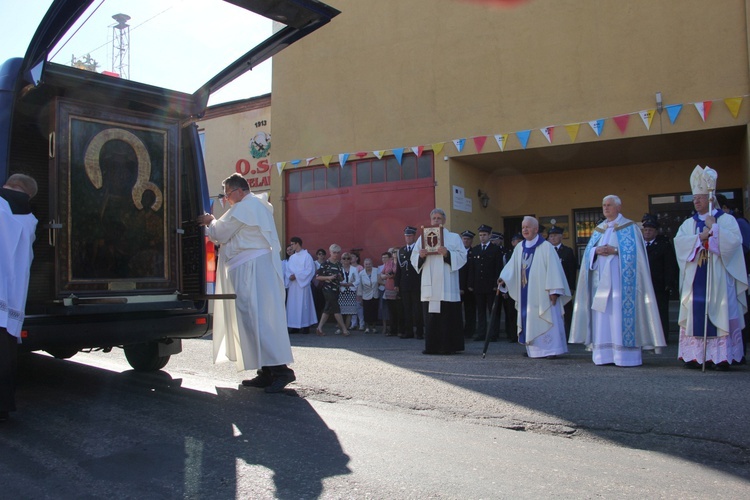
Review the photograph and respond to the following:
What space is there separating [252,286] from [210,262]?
2.72ft

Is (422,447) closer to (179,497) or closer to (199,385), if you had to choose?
(179,497)

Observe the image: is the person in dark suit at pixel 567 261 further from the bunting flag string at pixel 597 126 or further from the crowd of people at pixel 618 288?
the bunting flag string at pixel 597 126

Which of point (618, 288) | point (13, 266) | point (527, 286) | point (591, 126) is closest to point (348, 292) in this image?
point (527, 286)

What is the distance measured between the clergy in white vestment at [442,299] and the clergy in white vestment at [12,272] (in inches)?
197

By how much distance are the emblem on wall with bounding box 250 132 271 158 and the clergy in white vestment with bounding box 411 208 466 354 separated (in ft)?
36.3

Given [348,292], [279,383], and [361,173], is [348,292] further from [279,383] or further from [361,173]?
[279,383]

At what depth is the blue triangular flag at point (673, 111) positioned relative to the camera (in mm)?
11078

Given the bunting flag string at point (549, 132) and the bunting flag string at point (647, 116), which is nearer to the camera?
the bunting flag string at point (647, 116)

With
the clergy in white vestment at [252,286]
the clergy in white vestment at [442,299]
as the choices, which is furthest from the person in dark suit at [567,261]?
the clergy in white vestment at [252,286]

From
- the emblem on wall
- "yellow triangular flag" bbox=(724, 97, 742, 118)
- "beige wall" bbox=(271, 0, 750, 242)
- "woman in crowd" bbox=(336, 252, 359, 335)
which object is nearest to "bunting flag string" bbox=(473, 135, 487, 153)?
"beige wall" bbox=(271, 0, 750, 242)

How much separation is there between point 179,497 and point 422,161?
11.3 m

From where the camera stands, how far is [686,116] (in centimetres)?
1102

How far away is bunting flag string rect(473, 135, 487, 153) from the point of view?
42.2 feet

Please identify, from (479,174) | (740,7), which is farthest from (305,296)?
(740,7)
